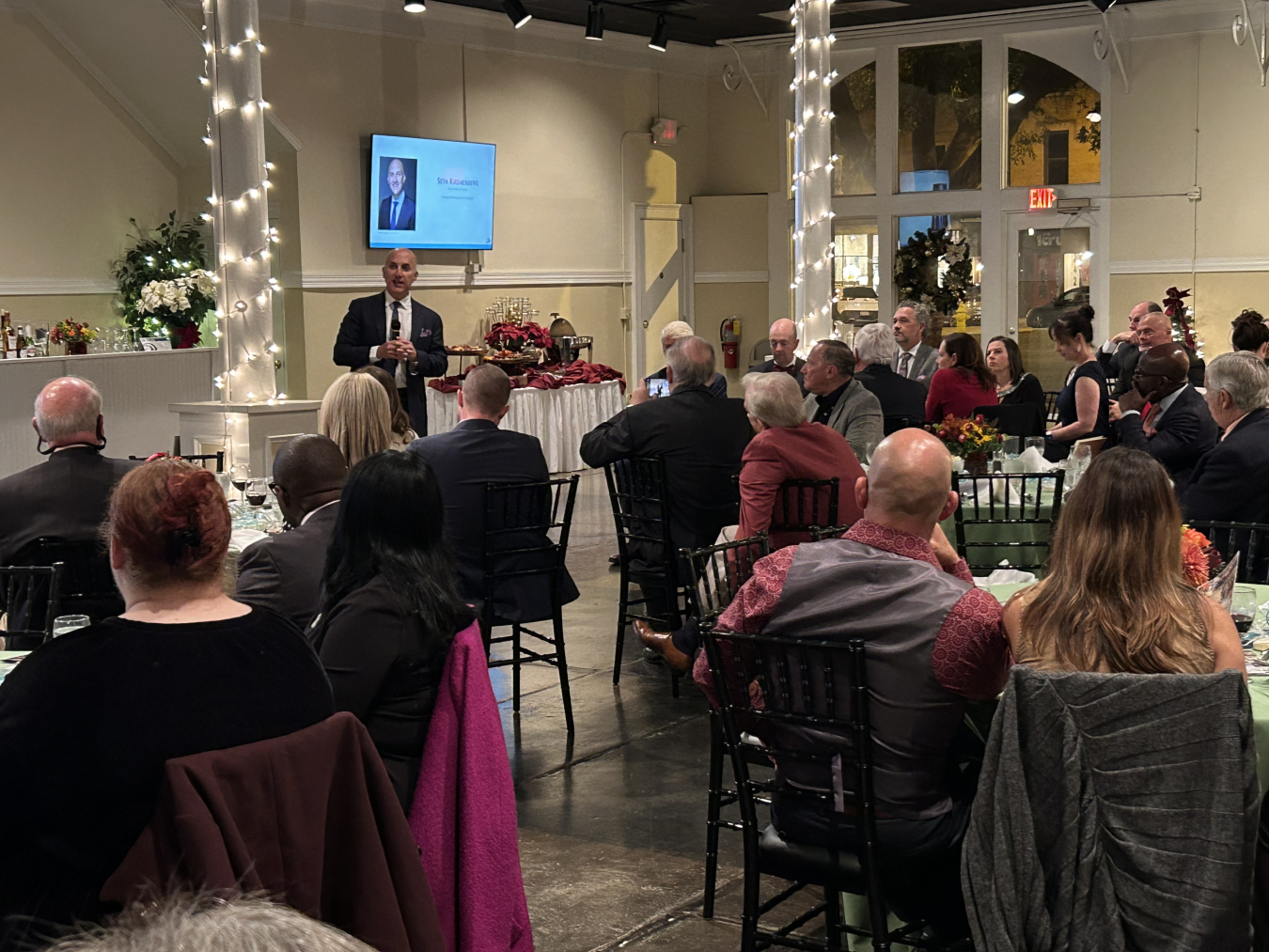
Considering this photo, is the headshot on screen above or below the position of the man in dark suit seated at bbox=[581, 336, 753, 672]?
above

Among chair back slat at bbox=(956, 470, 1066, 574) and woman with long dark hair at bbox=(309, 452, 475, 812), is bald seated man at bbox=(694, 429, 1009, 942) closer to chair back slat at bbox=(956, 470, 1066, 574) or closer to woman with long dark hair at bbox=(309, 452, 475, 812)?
woman with long dark hair at bbox=(309, 452, 475, 812)

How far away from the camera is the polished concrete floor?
11.6 feet

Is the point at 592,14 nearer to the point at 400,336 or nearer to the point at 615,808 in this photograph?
the point at 400,336

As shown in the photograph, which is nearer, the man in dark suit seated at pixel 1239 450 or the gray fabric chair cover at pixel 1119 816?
the gray fabric chair cover at pixel 1119 816

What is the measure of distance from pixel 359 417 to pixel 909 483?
2312 mm

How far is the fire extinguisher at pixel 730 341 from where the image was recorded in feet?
50.0

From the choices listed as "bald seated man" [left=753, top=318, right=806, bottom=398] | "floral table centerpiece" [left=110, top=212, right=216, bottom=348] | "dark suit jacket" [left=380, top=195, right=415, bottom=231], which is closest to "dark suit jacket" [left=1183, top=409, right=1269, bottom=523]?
"bald seated man" [left=753, top=318, right=806, bottom=398]

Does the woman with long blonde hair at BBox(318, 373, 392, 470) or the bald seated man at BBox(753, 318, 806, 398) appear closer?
the woman with long blonde hair at BBox(318, 373, 392, 470)

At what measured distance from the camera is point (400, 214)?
11.9 m

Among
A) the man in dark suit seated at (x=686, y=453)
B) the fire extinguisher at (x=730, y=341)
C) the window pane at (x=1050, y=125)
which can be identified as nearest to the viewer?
the man in dark suit seated at (x=686, y=453)

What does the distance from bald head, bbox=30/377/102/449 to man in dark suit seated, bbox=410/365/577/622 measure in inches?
42.4

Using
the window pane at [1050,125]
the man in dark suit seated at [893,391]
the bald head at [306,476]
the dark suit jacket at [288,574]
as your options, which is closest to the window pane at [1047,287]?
→ the window pane at [1050,125]

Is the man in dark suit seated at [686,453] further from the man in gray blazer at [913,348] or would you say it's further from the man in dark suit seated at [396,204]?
the man in dark suit seated at [396,204]

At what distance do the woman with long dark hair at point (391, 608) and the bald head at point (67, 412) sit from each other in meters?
1.97
